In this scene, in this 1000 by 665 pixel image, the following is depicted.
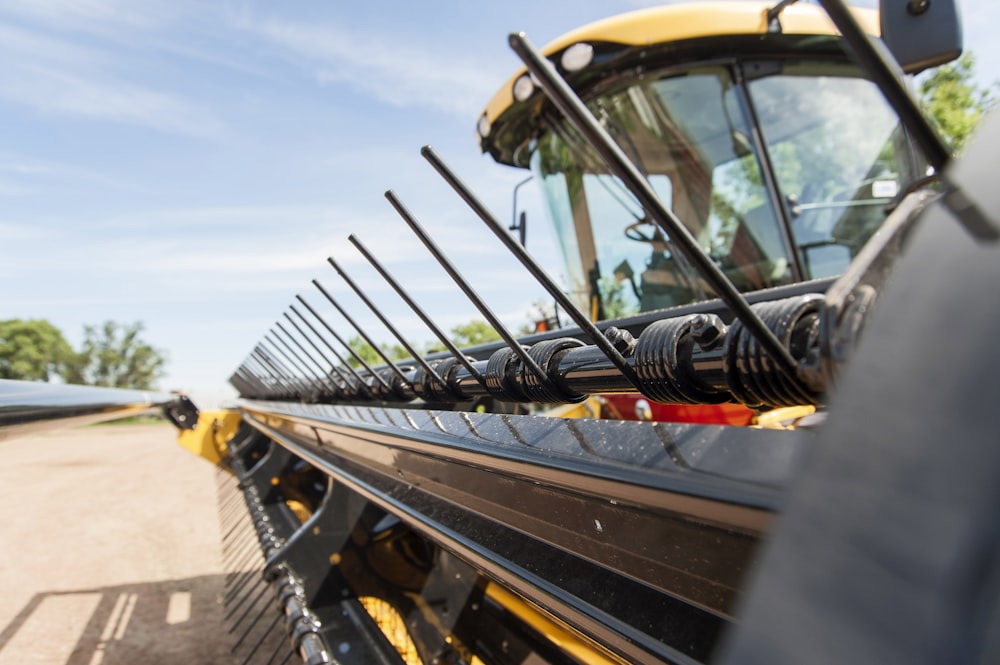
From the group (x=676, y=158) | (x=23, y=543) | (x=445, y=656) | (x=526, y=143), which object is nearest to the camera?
(x=445, y=656)

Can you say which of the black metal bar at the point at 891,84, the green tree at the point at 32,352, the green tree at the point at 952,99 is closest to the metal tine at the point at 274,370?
the black metal bar at the point at 891,84

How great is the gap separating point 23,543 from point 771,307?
6.85 m

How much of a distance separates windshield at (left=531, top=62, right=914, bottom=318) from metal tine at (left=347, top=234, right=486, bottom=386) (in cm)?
174

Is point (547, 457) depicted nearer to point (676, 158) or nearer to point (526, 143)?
point (676, 158)

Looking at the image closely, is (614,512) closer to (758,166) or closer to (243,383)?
(758,166)

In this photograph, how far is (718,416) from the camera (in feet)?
8.40

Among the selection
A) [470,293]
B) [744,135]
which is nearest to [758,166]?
[744,135]

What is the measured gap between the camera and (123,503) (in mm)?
7664

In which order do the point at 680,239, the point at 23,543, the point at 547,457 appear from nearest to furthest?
the point at 680,239 < the point at 547,457 < the point at 23,543

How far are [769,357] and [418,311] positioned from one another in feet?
3.08

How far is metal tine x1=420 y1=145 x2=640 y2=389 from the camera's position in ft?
3.01

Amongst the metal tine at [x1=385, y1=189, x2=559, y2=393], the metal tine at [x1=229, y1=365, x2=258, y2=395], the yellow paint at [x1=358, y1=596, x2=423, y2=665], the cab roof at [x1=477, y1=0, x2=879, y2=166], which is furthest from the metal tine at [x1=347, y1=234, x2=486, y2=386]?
the metal tine at [x1=229, y1=365, x2=258, y2=395]

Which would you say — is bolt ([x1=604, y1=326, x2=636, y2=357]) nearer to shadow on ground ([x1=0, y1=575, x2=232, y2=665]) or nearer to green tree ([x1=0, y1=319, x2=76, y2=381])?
shadow on ground ([x1=0, y1=575, x2=232, y2=665])

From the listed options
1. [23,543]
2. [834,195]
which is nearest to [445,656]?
[834,195]
